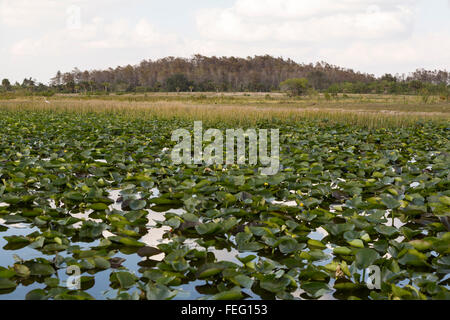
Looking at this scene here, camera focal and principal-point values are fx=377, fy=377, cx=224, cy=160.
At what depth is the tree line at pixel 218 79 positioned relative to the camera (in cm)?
5681

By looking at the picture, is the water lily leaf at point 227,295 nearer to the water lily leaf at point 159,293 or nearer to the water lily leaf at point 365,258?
the water lily leaf at point 159,293

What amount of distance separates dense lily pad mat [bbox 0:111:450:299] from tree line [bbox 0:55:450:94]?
47381 mm

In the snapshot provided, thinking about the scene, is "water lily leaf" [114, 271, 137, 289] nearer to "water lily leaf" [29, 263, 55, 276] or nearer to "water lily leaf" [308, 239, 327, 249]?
"water lily leaf" [29, 263, 55, 276]

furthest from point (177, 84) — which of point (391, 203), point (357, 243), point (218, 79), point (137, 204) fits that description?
point (357, 243)

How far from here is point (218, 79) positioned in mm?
72188

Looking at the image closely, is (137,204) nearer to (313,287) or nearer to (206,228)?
(206,228)

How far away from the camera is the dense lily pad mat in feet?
7.22

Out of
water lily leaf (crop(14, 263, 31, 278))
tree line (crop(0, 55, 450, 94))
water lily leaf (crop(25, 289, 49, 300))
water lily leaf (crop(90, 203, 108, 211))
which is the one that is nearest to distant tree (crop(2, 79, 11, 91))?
tree line (crop(0, 55, 450, 94))

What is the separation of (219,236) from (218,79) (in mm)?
71004

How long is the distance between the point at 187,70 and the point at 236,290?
8370cm

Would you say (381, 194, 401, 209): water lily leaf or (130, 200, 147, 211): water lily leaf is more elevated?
(381, 194, 401, 209): water lily leaf

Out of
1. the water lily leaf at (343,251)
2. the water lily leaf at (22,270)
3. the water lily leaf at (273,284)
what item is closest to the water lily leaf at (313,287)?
the water lily leaf at (273,284)

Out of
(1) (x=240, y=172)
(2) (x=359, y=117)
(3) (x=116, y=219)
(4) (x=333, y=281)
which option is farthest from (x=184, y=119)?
(4) (x=333, y=281)

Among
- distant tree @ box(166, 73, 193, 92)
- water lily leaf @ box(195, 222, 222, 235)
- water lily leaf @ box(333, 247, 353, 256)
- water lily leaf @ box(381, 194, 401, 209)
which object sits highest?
distant tree @ box(166, 73, 193, 92)
